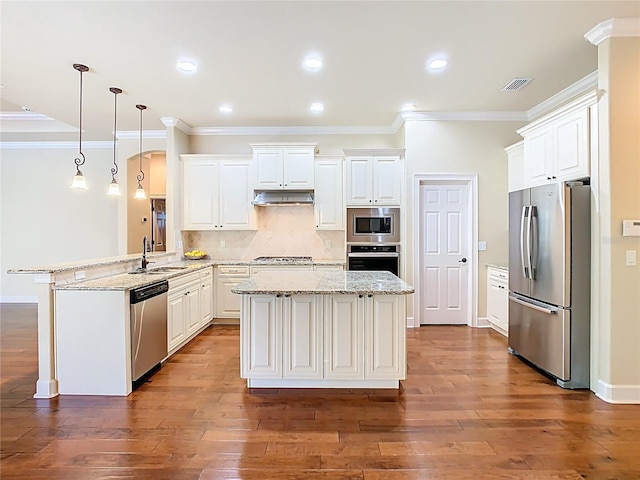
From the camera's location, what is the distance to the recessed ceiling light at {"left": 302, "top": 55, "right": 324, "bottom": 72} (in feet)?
11.0

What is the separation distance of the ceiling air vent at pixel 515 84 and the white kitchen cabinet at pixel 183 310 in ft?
14.2

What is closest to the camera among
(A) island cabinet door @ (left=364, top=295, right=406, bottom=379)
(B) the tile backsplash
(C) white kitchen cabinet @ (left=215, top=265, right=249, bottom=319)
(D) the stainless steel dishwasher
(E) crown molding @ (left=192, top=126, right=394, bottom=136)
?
(A) island cabinet door @ (left=364, top=295, right=406, bottom=379)

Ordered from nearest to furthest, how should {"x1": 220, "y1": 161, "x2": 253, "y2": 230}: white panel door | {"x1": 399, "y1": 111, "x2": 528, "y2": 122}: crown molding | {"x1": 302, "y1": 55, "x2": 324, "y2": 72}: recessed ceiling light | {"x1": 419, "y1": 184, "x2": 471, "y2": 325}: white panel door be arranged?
{"x1": 302, "y1": 55, "x2": 324, "y2": 72}: recessed ceiling light < {"x1": 399, "y1": 111, "x2": 528, "y2": 122}: crown molding < {"x1": 419, "y1": 184, "x2": 471, "y2": 325}: white panel door < {"x1": 220, "y1": 161, "x2": 253, "y2": 230}: white panel door

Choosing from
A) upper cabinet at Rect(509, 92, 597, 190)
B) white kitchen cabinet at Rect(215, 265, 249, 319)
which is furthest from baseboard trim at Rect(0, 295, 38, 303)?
upper cabinet at Rect(509, 92, 597, 190)

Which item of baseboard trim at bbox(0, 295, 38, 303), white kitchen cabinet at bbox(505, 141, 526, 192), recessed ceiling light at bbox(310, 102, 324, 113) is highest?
recessed ceiling light at bbox(310, 102, 324, 113)

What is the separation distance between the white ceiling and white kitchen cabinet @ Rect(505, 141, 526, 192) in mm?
577

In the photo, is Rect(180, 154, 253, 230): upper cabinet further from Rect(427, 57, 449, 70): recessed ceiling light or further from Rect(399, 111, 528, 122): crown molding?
Rect(427, 57, 449, 70): recessed ceiling light

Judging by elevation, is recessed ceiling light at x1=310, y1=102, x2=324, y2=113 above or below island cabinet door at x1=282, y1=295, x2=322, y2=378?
above

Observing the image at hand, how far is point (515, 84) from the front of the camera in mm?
4016

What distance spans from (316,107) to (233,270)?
8.52 feet

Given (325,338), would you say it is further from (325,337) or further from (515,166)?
(515,166)

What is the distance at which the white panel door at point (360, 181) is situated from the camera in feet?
17.3

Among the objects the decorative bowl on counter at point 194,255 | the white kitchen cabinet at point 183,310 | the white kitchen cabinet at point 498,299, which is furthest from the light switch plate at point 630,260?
the decorative bowl on counter at point 194,255

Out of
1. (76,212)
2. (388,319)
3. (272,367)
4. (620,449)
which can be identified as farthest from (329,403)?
(76,212)
